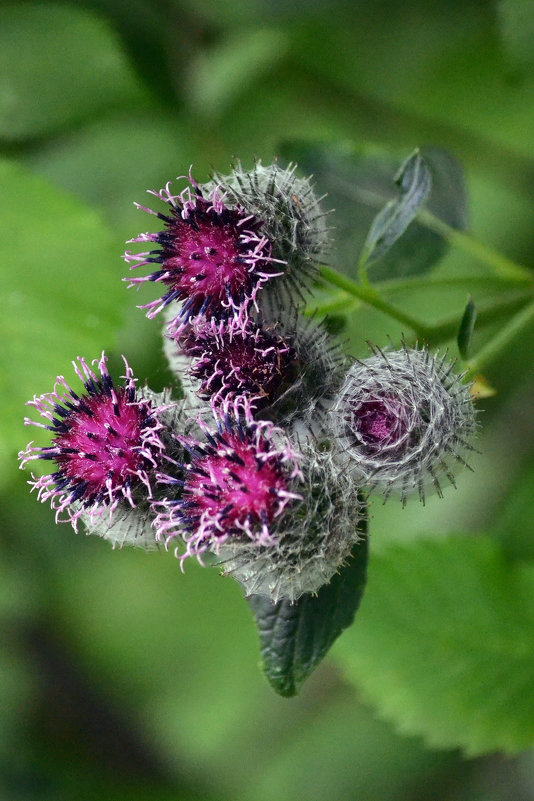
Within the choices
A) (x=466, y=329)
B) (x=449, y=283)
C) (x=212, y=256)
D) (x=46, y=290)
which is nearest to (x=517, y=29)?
(x=449, y=283)

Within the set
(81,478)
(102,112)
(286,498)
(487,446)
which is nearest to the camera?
(286,498)

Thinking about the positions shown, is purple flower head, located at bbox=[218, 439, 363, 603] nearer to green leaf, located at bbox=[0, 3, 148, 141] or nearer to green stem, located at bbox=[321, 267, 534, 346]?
green stem, located at bbox=[321, 267, 534, 346]

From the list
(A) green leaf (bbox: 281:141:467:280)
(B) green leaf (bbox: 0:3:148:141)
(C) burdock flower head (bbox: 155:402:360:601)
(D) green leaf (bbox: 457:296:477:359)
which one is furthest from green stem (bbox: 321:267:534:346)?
(B) green leaf (bbox: 0:3:148:141)

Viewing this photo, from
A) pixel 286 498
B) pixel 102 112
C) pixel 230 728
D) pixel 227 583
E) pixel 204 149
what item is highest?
pixel 204 149

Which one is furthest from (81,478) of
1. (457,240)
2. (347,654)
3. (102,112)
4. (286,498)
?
(102,112)

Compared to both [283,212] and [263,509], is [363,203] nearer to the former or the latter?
[283,212]

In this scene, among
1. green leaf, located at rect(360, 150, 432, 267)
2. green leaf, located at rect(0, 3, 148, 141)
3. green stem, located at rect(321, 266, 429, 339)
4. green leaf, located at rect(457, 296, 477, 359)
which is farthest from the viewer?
green leaf, located at rect(0, 3, 148, 141)

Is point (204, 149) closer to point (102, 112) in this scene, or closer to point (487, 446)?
point (102, 112)

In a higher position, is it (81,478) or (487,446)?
(487,446)
